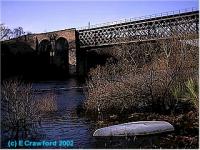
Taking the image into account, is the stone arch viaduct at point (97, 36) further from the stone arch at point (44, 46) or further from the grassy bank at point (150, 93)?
the grassy bank at point (150, 93)

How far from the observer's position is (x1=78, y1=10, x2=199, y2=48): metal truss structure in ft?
160

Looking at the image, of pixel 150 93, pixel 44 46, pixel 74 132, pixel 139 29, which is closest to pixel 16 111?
pixel 74 132

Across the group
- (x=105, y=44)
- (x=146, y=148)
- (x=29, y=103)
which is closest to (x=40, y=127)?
(x=29, y=103)

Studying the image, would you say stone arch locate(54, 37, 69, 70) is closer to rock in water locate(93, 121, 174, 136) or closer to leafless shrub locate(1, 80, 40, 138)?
leafless shrub locate(1, 80, 40, 138)

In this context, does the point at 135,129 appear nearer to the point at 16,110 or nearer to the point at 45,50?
the point at 16,110

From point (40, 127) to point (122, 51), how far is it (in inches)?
418

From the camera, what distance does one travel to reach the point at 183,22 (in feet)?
163

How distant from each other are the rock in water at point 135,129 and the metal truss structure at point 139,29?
32.0m

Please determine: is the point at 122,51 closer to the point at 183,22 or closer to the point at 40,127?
the point at 40,127

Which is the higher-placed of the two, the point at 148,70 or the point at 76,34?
the point at 76,34

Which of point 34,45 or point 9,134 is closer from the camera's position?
point 9,134

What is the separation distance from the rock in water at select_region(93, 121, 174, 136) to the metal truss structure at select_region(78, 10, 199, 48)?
32.0 m

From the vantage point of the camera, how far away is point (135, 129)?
13281mm

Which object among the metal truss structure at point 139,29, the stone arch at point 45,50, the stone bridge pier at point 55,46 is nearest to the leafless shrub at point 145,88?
the metal truss structure at point 139,29
